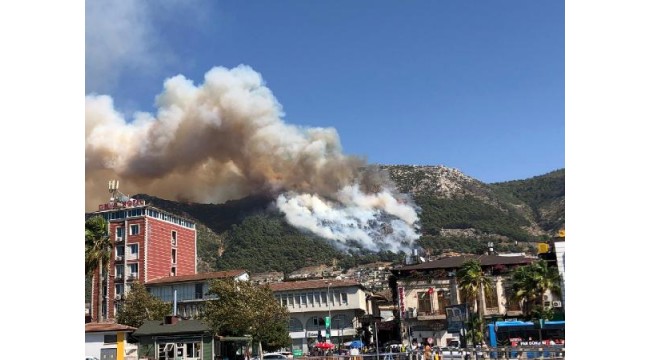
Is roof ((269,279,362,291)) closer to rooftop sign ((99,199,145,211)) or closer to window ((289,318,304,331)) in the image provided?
window ((289,318,304,331))

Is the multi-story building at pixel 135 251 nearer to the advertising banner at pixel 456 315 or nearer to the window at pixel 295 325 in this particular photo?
the window at pixel 295 325

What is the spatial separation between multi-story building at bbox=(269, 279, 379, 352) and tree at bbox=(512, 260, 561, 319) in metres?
23.7

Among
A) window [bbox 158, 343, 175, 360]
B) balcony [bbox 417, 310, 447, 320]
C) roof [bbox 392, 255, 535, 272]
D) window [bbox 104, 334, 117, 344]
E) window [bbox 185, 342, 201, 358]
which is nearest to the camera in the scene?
window [bbox 104, 334, 117, 344]

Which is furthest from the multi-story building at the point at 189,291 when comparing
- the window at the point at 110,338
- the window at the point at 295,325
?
the window at the point at 110,338

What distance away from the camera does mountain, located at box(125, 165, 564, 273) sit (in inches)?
4786

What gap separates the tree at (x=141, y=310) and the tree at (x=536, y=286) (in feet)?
106

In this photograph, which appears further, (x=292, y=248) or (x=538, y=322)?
(x=292, y=248)

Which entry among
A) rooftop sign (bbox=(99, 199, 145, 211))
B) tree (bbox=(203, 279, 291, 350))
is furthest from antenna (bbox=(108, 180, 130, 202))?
tree (bbox=(203, 279, 291, 350))
